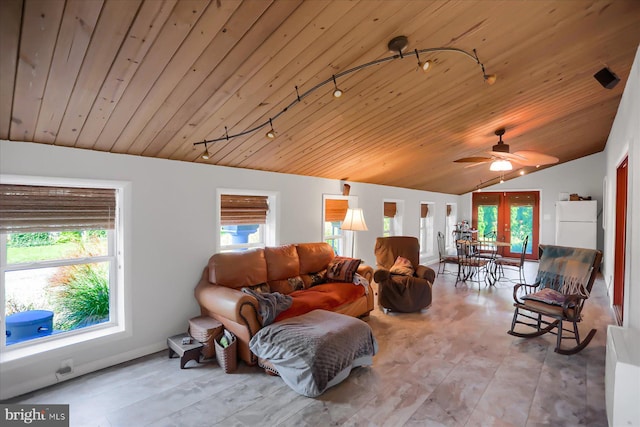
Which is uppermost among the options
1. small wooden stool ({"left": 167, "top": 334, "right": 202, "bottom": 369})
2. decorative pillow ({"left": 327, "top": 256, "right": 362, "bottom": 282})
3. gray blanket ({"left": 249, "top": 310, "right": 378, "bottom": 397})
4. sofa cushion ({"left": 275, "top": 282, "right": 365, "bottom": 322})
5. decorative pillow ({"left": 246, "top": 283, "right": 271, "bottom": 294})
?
decorative pillow ({"left": 327, "top": 256, "right": 362, "bottom": 282})

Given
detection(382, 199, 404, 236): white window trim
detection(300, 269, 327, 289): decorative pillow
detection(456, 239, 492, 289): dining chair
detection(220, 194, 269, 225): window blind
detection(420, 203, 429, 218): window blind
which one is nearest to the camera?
detection(220, 194, 269, 225): window blind

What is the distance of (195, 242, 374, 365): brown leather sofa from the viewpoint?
9.74ft

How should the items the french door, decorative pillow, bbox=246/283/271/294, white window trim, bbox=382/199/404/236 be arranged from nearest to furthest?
decorative pillow, bbox=246/283/271/294 < white window trim, bbox=382/199/404/236 < the french door

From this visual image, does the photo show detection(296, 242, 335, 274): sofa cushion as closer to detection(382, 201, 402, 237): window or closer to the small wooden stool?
the small wooden stool

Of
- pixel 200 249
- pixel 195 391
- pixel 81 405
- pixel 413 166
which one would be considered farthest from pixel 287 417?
pixel 413 166

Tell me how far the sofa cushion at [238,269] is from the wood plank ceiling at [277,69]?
1.10 metres

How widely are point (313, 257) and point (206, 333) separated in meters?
1.77

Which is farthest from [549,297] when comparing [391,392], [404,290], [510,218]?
[510,218]

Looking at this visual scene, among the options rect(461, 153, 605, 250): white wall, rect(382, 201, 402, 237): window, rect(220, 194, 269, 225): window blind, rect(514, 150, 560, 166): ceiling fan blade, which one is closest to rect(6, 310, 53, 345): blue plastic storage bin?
rect(220, 194, 269, 225): window blind

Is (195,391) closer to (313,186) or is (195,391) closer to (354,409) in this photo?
(354,409)

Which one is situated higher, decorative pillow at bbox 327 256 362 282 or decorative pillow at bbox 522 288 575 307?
decorative pillow at bbox 327 256 362 282

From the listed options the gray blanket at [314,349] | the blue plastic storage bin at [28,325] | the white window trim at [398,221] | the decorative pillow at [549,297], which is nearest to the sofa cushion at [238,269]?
the gray blanket at [314,349]

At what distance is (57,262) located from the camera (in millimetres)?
2850

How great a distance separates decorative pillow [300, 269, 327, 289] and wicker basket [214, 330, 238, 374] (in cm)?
136
